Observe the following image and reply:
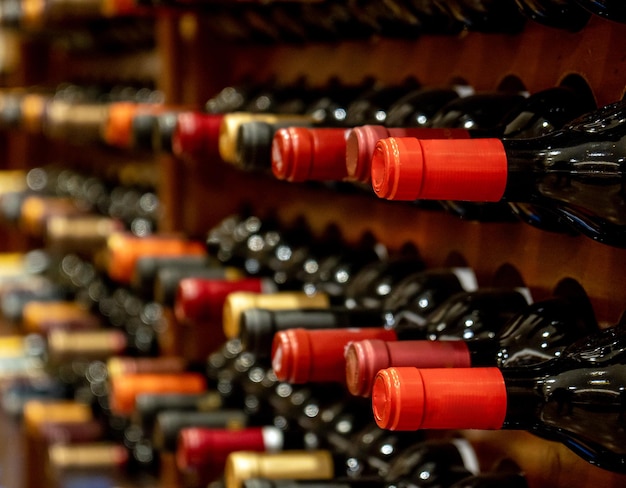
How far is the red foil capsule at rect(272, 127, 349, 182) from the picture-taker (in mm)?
633

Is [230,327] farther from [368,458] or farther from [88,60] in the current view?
[88,60]

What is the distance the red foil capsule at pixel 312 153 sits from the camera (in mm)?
633

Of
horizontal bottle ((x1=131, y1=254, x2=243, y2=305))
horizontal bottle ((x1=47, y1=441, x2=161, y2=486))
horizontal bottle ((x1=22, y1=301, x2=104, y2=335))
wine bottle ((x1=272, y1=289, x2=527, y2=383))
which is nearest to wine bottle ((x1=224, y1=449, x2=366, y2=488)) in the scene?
wine bottle ((x1=272, y1=289, x2=527, y2=383))

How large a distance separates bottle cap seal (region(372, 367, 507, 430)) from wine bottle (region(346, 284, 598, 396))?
43 millimetres

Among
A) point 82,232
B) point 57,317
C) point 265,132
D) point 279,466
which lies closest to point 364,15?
point 265,132

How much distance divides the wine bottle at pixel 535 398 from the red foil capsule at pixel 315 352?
11 cm

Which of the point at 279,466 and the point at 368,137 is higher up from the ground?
the point at 368,137

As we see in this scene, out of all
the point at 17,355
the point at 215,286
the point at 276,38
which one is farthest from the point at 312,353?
the point at 17,355

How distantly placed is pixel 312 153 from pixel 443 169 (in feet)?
0.57

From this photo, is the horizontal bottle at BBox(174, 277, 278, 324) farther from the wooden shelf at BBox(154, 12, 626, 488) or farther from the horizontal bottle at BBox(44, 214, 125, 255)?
the horizontal bottle at BBox(44, 214, 125, 255)

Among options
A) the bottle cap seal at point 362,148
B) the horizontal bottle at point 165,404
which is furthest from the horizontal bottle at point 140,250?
the bottle cap seal at point 362,148

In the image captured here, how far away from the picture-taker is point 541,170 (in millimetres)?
488

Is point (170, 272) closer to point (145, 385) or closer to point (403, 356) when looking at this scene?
point (145, 385)

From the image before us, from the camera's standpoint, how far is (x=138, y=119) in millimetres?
1026
